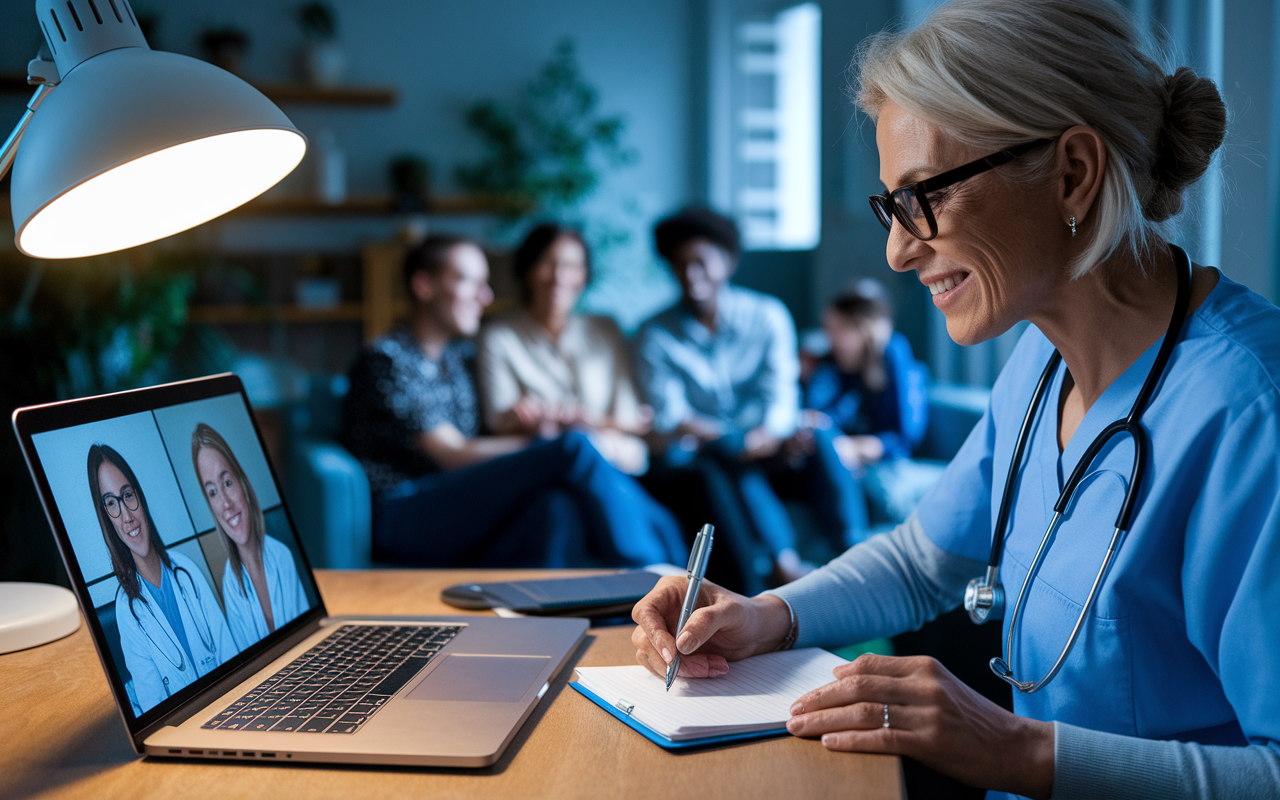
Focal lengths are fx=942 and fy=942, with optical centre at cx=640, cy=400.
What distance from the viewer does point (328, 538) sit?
8.16ft

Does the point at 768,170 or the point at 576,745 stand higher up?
the point at 768,170

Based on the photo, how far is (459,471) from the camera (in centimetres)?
251

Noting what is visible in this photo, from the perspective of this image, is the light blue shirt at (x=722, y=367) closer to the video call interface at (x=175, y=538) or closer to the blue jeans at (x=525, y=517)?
the blue jeans at (x=525, y=517)

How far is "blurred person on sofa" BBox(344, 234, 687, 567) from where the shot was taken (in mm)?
2512

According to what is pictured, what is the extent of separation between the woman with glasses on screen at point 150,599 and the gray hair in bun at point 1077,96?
0.77 metres

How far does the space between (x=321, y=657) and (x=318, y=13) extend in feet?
17.7

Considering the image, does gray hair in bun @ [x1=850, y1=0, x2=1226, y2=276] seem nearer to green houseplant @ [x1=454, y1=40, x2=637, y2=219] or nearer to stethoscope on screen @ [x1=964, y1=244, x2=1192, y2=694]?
stethoscope on screen @ [x1=964, y1=244, x2=1192, y2=694]

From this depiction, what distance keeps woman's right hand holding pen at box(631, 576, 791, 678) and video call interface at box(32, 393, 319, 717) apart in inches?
13.9

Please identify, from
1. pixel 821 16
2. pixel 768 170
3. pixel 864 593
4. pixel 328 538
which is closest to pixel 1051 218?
pixel 864 593

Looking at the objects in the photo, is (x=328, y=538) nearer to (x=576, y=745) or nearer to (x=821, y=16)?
(x=576, y=745)

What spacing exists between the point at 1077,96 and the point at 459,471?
194 centimetres

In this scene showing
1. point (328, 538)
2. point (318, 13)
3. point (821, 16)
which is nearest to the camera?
point (328, 538)

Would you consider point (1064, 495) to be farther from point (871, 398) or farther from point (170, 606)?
point (871, 398)

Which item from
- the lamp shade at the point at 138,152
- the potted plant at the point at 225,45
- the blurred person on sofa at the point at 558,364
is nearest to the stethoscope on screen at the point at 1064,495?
the lamp shade at the point at 138,152
